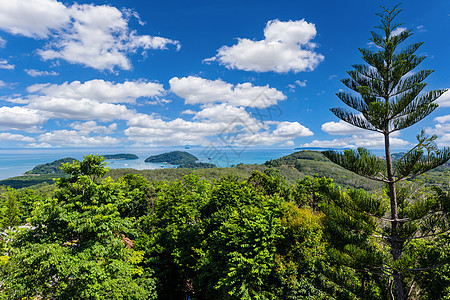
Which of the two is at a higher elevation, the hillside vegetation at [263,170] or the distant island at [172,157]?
the distant island at [172,157]

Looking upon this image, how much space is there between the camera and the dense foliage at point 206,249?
5617 millimetres

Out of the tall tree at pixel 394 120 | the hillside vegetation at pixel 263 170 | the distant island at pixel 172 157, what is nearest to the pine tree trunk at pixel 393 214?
the tall tree at pixel 394 120

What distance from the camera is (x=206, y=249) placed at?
12.7 m

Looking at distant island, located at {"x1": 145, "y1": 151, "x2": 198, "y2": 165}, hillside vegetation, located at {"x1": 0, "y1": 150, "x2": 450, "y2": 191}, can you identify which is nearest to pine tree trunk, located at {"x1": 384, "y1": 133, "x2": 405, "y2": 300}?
hillside vegetation, located at {"x1": 0, "y1": 150, "x2": 450, "y2": 191}

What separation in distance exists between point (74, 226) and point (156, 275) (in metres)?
8.05

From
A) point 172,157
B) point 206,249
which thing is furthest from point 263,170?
point 206,249

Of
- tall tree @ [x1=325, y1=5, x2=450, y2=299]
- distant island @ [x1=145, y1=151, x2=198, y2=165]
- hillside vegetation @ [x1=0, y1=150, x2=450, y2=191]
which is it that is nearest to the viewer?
tall tree @ [x1=325, y1=5, x2=450, y2=299]

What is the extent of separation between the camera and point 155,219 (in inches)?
622

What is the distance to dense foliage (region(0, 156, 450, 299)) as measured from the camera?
18.4 ft

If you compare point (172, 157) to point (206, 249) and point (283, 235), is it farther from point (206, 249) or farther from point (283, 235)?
point (283, 235)

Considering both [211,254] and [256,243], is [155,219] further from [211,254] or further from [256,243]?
[256,243]

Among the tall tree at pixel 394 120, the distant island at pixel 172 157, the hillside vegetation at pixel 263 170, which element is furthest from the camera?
the distant island at pixel 172 157

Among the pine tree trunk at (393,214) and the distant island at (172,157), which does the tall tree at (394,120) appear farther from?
the distant island at (172,157)

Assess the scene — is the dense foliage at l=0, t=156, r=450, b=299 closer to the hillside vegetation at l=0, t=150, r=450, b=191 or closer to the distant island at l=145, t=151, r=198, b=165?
the hillside vegetation at l=0, t=150, r=450, b=191
